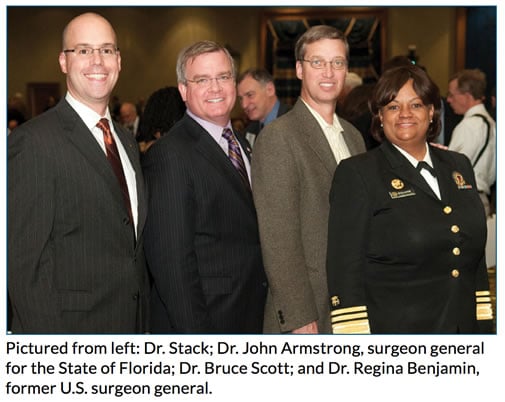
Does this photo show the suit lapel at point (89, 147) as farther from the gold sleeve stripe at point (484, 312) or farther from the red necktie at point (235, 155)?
the gold sleeve stripe at point (484, 312)

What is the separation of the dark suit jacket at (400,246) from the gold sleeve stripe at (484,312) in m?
0.05

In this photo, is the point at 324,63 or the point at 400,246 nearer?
the point at 400,246

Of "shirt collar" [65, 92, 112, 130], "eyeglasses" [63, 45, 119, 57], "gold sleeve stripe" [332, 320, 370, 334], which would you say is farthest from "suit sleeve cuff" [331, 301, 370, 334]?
"eyeglasses" [63, 45, 119, 57]

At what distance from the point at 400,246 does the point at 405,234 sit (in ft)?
0.13

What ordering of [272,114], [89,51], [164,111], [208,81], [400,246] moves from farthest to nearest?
[272,114] < [164,111] < [208,81] < [89,51] < [400,246]

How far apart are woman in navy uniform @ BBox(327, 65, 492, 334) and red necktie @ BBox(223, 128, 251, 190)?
0.37 metres

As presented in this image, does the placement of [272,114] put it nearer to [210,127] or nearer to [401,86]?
[210,127]

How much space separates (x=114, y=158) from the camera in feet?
7.29

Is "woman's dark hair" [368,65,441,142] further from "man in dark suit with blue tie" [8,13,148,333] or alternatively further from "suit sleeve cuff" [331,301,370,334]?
"man in dark suit with blue tie" [8,13,148,333]

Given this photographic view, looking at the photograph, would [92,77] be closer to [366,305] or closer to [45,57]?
[366,305]

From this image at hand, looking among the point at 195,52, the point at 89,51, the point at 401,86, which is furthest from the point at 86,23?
the point at 401,86

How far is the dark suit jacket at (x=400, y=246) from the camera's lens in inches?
84.6

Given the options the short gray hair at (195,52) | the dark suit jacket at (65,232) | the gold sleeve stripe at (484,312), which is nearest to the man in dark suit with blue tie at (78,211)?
the dark suit jacket at (65,232)
